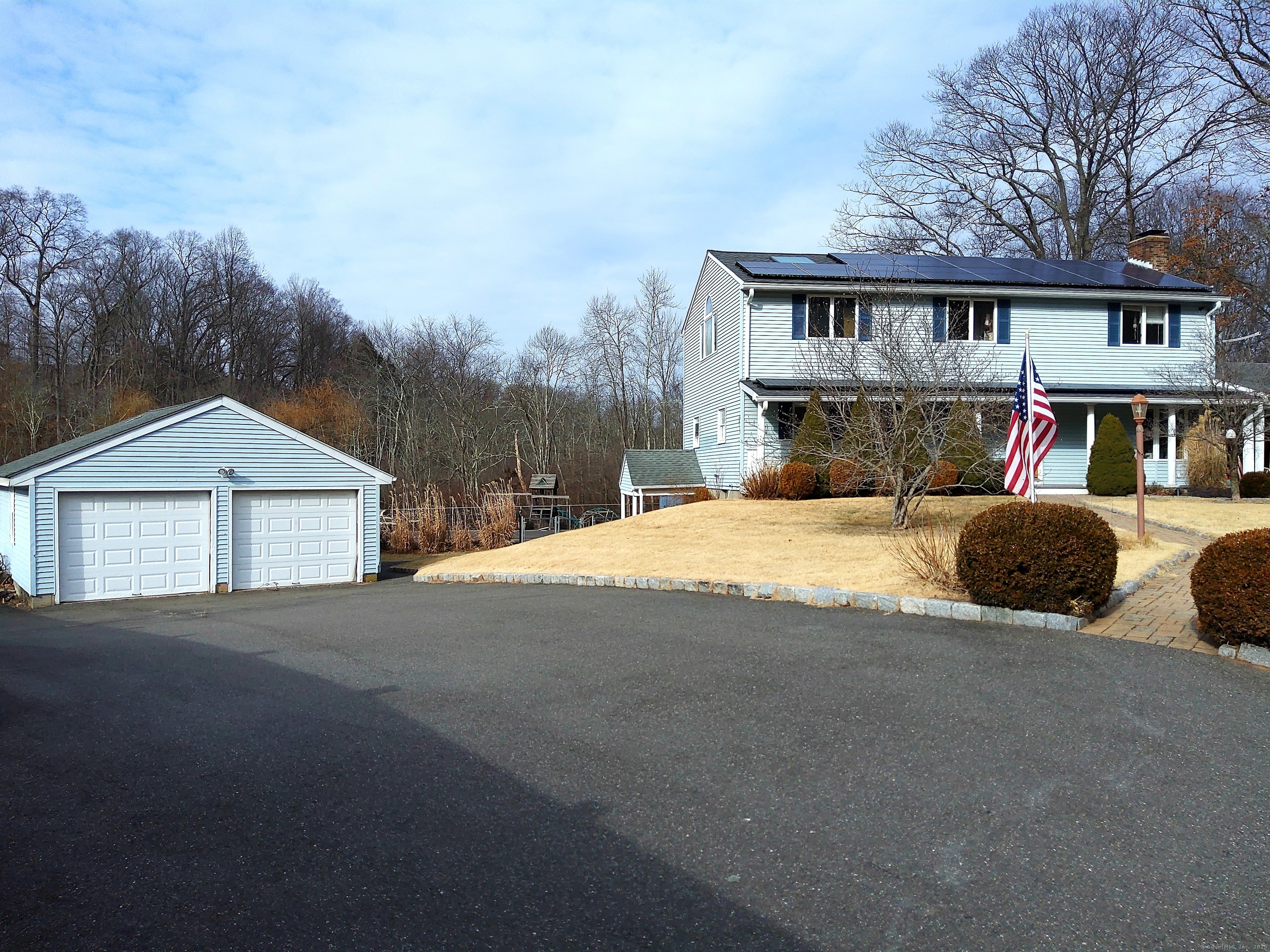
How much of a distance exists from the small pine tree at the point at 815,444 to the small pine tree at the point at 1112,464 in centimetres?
705

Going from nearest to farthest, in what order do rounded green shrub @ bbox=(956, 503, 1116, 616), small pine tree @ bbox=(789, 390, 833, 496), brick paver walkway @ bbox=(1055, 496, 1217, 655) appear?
brick paver walkway @ bbox=(1055, 496, 1217, 655), rounded green shrub @ bbox=(956, 503, 1116, 616), small pine tree @ bbox=(789, 390, 833, 496)

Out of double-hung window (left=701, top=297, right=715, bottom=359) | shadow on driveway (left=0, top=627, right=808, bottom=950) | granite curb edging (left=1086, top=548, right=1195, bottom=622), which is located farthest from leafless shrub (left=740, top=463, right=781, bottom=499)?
shadow on driveway (left=0, top=627, right=808, bottom=950)

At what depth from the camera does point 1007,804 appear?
4648 mm

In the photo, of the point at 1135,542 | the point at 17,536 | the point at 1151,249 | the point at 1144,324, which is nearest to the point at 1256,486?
the point at 1144,324

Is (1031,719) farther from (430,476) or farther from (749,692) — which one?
(430,476)

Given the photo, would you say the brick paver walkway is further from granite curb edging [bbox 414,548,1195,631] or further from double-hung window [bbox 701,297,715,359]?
double-hung window [bbox 701,297,715,359]

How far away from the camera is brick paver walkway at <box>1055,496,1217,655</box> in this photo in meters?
8.24

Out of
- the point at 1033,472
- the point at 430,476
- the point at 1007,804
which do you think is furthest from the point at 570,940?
the point at 430,476

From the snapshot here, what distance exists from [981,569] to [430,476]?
117ft

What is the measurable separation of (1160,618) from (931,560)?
8.43 feet

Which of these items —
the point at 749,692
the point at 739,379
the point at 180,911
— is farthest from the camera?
the point at 739,379

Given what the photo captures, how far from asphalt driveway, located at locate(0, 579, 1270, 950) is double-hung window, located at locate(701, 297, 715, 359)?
793 inches

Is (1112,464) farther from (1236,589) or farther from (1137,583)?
(1236,589)

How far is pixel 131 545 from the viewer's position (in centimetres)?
1914
